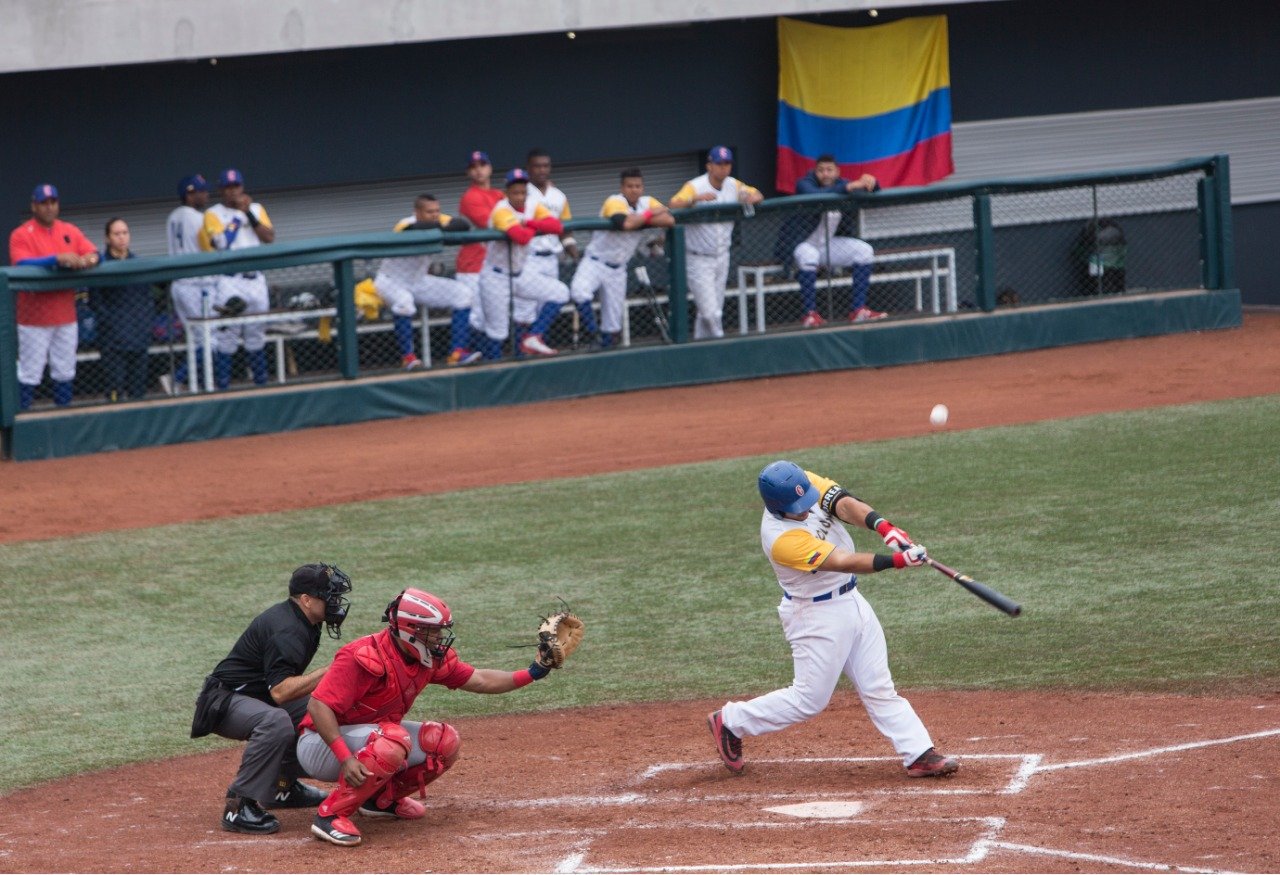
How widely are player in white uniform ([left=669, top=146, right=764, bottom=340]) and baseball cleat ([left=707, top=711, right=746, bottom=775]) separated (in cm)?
952

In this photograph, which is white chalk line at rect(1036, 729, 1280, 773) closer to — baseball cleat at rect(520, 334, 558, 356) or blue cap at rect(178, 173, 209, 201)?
baseball cleat at rect(520, 334, 558, 356)

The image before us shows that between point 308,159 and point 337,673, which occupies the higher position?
point 308,159

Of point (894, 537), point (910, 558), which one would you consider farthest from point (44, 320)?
point (910, 558)

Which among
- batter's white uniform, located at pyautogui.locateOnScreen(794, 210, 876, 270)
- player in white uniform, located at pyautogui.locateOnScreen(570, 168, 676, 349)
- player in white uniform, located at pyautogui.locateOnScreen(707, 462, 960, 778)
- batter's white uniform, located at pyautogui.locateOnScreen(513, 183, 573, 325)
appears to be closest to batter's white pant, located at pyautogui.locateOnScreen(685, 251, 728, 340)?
player in white uniform, located at pyautogui.locateOnScreen(570, 168, 676, 349)

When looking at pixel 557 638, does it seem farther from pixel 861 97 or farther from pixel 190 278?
pixel 861 97

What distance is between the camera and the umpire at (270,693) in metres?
6.15

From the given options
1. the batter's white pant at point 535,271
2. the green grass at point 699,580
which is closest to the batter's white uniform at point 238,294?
the batter's white pant at point 535,271

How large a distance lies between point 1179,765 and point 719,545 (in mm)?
4489

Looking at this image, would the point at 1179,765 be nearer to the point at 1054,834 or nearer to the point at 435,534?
the point at 1054,834

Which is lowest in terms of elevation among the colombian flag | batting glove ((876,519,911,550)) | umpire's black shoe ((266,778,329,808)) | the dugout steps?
umpire's black shoe ((266,778,329,808))

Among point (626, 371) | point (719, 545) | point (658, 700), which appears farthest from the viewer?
point (626, 371)

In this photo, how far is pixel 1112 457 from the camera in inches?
466

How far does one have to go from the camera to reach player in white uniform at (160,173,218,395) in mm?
13883

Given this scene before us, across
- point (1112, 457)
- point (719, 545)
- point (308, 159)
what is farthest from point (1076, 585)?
point (308, 159)
